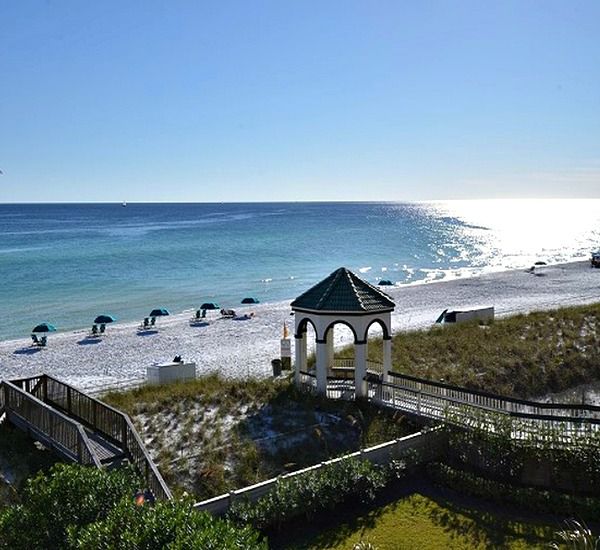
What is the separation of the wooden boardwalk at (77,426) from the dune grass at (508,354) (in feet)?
38.3

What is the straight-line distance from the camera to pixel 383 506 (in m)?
12.3

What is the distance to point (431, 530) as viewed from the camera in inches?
448

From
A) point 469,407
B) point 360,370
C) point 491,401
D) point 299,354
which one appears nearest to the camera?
point 469,407

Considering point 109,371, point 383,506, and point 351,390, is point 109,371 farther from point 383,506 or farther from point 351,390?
point 383,506

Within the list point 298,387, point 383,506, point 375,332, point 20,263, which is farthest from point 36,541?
point 20,263

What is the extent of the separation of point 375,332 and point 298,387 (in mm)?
16314

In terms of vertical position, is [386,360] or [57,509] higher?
[57,509]

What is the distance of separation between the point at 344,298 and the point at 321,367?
2.14 metres

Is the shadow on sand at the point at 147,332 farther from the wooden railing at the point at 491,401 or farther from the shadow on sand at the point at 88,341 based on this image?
the wooden railing at the point at 491,401

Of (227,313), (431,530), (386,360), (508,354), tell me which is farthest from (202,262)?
(431,530)

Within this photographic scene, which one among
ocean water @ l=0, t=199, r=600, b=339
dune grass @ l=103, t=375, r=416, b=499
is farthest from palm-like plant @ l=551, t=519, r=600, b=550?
ocean water @ l=0, t=199, r=600, b=339

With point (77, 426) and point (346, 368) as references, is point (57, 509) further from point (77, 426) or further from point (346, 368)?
point (346, 368)

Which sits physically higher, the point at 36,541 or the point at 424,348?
the point at 36,541

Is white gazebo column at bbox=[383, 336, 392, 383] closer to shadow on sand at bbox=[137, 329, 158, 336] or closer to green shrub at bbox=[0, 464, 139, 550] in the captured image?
green shrub at bbox=[0, 464, 139, 550]
